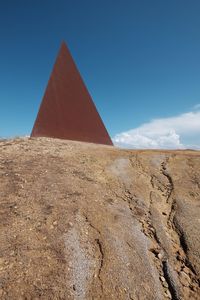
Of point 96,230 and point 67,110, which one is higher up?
point 67,110

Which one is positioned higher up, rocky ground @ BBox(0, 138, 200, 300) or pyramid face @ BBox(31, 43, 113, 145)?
pyramid face @ BBox(31, 43, 113, 145)

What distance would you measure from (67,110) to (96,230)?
14450mm

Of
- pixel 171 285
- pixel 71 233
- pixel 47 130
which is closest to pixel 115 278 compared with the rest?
pixel 171 285

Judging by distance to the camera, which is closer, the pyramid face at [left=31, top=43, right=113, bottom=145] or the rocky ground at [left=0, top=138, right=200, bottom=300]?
the rocky ground at [left=0, top=138, right=200, bottom=300]

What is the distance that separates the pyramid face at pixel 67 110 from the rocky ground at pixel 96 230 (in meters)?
7.33

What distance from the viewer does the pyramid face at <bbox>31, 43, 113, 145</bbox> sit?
767 inches

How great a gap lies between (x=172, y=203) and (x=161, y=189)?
1.20m

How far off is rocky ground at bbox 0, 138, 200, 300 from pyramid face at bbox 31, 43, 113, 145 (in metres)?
7.33

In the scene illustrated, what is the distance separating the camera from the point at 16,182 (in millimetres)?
9266

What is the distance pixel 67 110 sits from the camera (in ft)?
66.5

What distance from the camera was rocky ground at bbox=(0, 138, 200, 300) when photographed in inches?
209

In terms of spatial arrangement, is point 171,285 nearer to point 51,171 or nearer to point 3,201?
point 3,201

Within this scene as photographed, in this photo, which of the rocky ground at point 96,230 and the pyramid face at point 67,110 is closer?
the rocky ground at point 96,230

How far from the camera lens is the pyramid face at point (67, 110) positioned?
1948 centimetres
